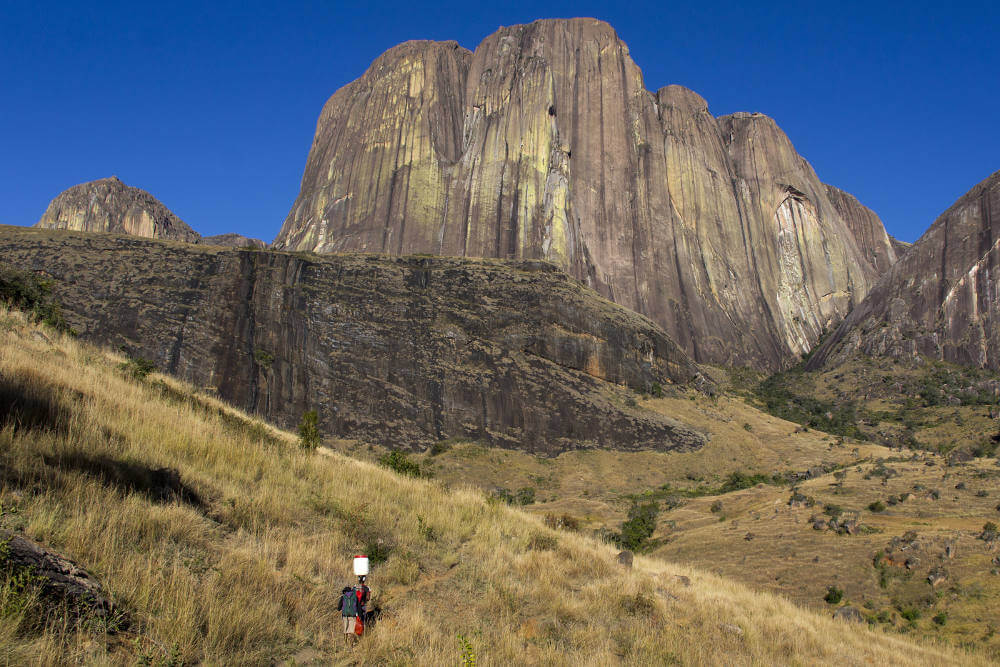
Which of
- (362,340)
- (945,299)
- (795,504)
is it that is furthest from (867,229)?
(795,504)

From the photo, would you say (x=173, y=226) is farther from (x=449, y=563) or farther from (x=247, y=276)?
(x=449, y=563)

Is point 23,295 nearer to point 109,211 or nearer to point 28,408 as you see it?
point 28,408

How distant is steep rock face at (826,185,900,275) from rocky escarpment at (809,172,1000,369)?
1896 inches

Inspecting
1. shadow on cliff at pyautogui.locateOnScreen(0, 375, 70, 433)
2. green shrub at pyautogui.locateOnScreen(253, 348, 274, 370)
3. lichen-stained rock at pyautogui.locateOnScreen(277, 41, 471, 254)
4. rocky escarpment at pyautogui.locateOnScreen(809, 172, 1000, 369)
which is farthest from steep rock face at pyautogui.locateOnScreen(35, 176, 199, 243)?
shadow on cliff at pyautogui.locateOnScreen(0, 375, 70, 433)

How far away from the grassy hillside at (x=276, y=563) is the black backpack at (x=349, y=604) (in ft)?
0.67

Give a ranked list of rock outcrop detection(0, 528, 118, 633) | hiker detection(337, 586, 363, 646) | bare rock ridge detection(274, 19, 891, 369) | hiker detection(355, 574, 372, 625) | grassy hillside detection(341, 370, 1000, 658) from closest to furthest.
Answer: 1. rock outcrop detection(0, 528, 118, 633)
2. hiker detection(337, 586, 363, 646)
3. hiker detection(355, 574, 372, 625)
4. grassy hillside detection(341, 370, 1000, 658)
5. bare rock ridge detection(274, 19, 891, 369)

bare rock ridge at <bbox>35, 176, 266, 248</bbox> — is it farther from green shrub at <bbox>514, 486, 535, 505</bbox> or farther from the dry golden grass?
green shrub at <bbox>514, 486, 535, 505</bbox>

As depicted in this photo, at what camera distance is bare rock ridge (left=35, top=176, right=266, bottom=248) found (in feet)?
347

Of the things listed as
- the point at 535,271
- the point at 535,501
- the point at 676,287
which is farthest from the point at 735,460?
the point at 676,287

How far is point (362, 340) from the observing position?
48.8 metres

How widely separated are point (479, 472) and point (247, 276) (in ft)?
78.6

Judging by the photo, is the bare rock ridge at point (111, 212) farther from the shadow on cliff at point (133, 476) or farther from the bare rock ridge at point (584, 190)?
the shadow on cliff at point (133, 476)

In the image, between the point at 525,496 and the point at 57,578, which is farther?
the point at 525,496

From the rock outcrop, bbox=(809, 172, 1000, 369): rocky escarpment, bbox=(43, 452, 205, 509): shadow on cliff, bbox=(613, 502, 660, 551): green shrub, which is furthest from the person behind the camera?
bbox=(809, 172, 1000, 369): rocky escarpment
